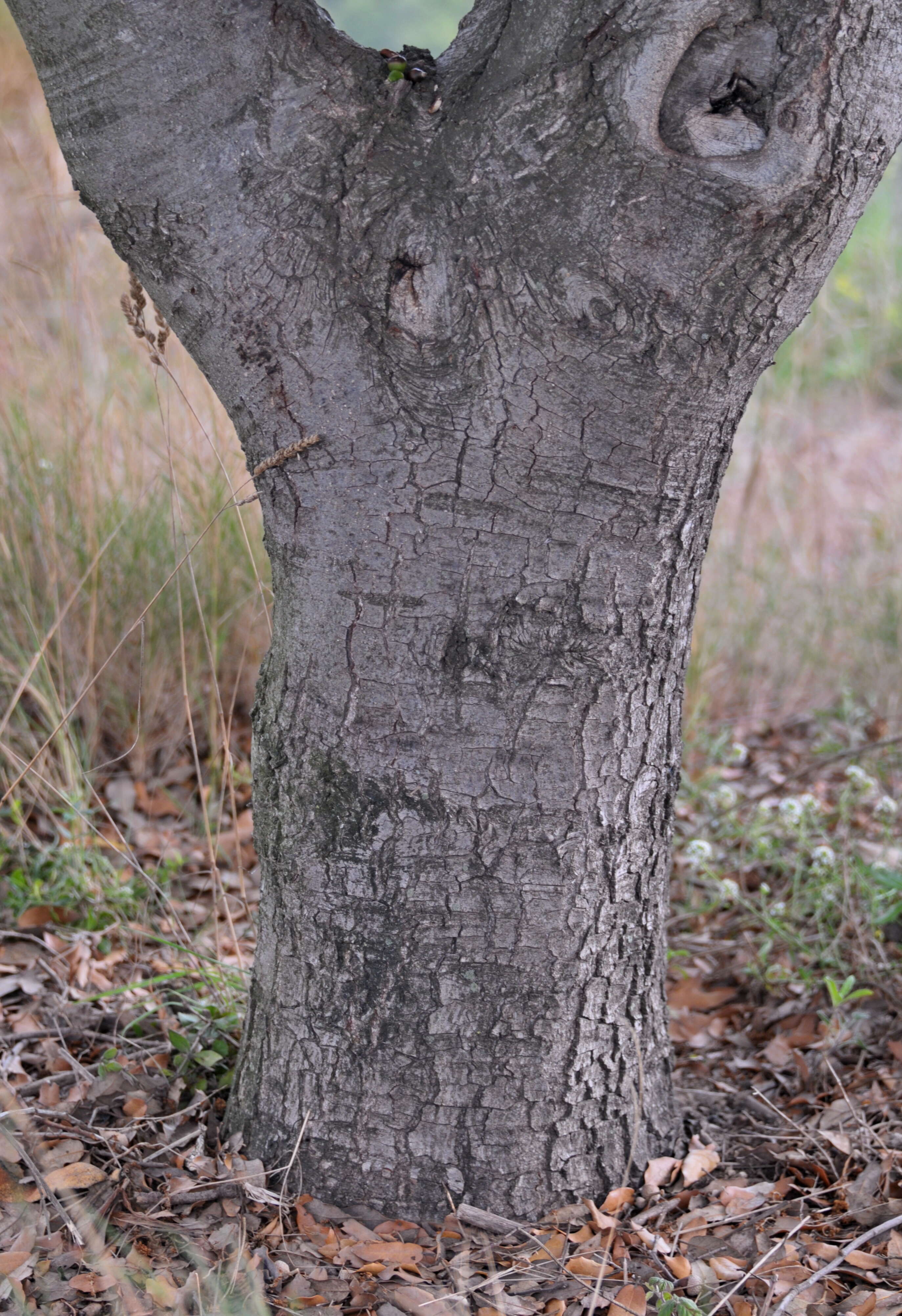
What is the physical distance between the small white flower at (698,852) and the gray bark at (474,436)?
0.79 meters

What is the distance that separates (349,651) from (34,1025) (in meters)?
1.03

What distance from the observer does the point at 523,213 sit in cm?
114

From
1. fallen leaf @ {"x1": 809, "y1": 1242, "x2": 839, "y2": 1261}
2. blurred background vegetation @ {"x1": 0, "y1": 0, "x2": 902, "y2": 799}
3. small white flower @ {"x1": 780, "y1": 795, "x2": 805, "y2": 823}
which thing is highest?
blurred background vegetation @ {"x1": 0, "y1": 0, "x2": 902, "y2": 799}

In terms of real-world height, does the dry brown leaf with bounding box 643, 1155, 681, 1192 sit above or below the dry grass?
below

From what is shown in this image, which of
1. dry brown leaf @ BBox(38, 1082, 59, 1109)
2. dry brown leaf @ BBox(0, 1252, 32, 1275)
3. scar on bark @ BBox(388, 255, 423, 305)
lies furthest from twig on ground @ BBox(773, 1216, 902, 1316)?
scar on bark @ BBox(388, 255, 423, 305)

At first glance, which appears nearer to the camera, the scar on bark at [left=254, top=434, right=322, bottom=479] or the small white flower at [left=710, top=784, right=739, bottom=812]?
the scar on bark at [left=254, top=434, right=322, bottom=479]

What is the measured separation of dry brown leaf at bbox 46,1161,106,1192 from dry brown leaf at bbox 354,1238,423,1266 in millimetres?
380

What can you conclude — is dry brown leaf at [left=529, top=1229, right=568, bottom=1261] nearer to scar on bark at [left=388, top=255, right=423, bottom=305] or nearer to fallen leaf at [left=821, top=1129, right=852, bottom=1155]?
fallen leaf at [left=821, top=1129, right=852, bottom=1155]

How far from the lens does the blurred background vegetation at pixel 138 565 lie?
7.77 feet

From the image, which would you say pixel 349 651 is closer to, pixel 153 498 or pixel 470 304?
pixel 470 304

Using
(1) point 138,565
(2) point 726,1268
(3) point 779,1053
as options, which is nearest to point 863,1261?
(2) point 726,1268

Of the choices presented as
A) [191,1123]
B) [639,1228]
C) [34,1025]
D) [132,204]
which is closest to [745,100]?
[132,204]

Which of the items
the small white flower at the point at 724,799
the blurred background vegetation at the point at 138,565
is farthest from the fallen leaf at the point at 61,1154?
the small white flower at the point at 724,799

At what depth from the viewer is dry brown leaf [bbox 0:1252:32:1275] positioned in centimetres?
125
